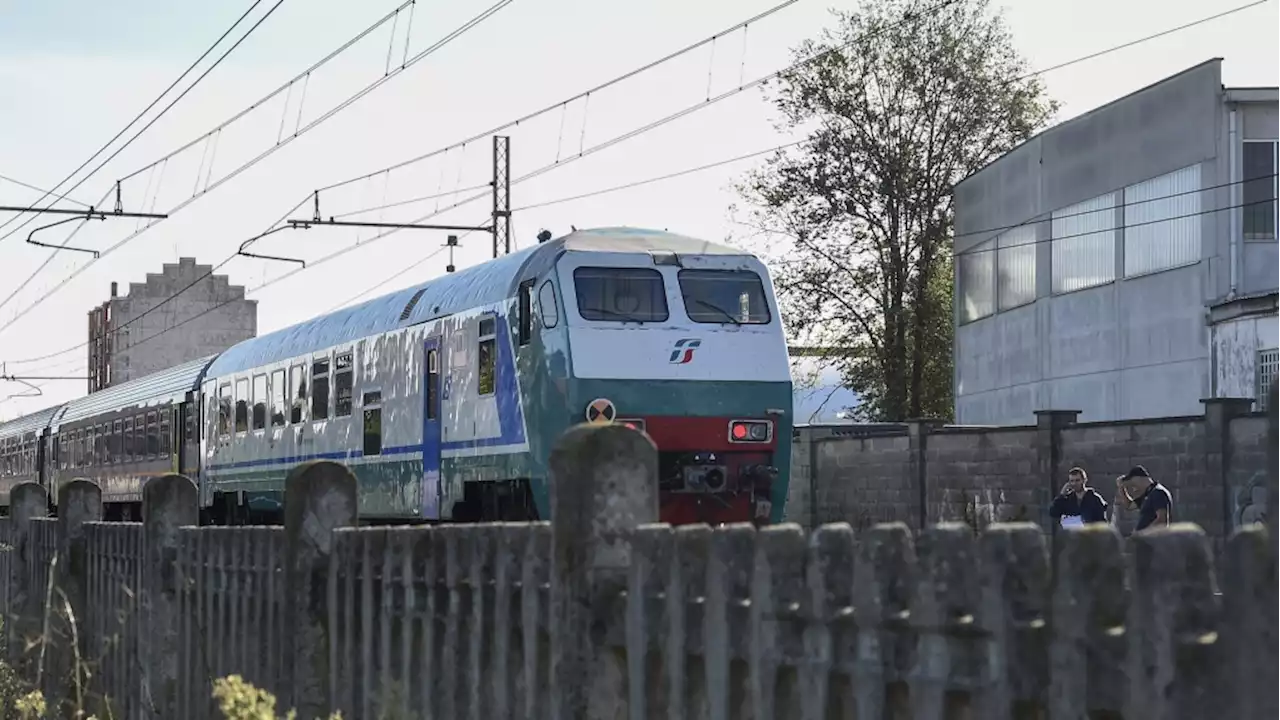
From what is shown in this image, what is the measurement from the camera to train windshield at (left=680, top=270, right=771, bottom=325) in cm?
1791

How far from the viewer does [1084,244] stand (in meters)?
36.8

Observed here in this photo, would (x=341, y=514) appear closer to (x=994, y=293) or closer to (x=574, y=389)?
(x=574, y=389)

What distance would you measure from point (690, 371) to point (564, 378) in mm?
1248

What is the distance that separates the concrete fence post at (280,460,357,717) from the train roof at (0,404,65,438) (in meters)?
38.3

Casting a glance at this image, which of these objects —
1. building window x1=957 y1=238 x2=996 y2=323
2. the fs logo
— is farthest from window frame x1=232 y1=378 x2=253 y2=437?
building window x1=957 y1=238 x2=996 y2=323

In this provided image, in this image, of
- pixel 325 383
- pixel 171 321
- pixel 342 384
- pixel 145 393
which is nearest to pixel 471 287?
pixel 342 384

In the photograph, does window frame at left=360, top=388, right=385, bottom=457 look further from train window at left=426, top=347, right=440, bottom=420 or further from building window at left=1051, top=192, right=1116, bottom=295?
building window at left=1051, top=192, right=1116, bottom=295

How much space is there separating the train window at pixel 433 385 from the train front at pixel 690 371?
91.3 inches

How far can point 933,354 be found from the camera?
168 feet

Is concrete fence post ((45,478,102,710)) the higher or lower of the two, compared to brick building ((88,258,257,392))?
lower

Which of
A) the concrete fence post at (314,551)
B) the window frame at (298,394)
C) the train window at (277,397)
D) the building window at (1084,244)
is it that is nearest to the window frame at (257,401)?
the train window at (277,397)

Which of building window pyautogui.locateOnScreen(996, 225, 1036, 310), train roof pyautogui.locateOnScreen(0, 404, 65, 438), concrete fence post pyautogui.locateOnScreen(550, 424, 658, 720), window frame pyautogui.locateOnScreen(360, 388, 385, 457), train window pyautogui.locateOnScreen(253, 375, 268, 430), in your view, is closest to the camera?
concrete fence post pyautogui.locateOnScreen(550, 424, 658, 720)

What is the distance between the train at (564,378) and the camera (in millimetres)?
16906

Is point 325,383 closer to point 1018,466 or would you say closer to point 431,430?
point 431,430
